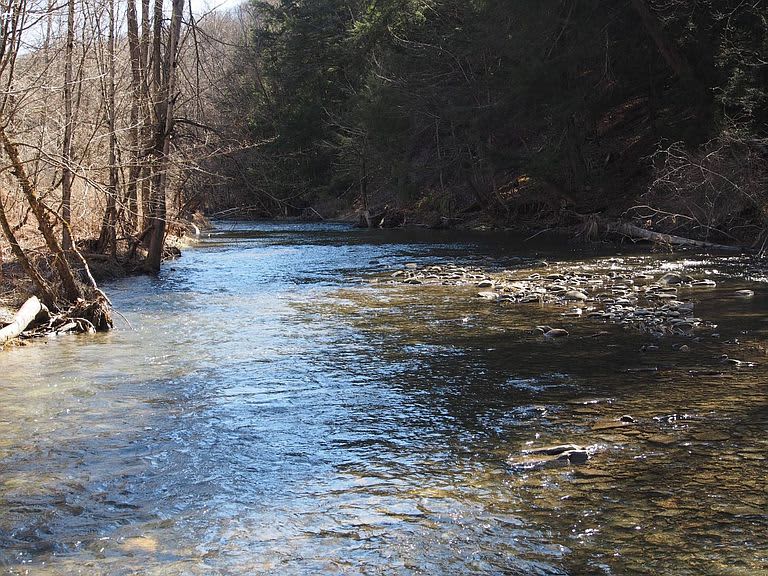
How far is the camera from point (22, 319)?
1123 centimetres

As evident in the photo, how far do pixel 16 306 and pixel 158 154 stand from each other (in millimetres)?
6673

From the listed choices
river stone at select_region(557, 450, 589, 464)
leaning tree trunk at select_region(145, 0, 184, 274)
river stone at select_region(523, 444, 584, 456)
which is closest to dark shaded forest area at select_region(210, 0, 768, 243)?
leaning tree trunk at select_region(145, 0, 184, 274)

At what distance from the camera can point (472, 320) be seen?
1228 cm

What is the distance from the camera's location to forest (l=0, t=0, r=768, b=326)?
13867 mm

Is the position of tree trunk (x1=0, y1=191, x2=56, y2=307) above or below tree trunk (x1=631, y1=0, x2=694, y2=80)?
below

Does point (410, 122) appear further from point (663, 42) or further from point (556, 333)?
point (556, 333)

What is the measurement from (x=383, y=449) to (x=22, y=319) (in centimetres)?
702

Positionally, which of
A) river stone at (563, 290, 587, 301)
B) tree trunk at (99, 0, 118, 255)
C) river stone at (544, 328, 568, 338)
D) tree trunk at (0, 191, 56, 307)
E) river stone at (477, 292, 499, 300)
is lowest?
river stone at (544, 328, 568, 338)

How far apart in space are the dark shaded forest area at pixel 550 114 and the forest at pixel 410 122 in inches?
3.5

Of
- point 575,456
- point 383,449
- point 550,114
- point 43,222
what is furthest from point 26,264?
point 550,114

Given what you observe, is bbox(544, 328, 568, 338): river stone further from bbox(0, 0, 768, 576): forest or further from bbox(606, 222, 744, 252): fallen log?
bbox(606, 222, 744, 252): fallen log

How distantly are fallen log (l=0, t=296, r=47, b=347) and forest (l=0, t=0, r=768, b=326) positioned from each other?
12.9 inches

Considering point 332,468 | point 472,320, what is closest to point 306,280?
point 472,320

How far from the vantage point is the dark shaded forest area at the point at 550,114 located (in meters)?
20.3
